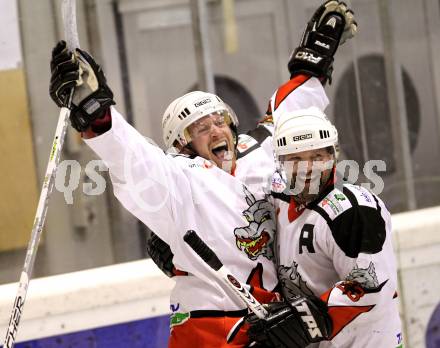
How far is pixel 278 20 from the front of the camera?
381 centimetres

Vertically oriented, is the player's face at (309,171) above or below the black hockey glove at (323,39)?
below

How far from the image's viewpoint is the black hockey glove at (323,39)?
2645 millimetres

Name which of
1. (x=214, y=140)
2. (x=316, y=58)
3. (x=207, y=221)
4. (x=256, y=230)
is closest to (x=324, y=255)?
(x=256, y=230)

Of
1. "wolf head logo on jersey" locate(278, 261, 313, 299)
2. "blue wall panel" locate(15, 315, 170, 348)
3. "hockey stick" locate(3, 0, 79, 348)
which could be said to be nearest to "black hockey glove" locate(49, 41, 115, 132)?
"hockey stick" locate(3, 0, 79, 348)

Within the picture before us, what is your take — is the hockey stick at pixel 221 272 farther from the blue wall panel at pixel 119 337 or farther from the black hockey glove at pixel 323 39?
the blue wall panel at pixel 119 337

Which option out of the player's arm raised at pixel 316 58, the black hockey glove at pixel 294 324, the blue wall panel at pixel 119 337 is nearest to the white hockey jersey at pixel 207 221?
the black hockey glove at pixel 294 324

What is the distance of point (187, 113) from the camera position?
2408 mm

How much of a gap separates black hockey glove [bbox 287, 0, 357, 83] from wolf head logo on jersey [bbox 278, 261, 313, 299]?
589 millimetres

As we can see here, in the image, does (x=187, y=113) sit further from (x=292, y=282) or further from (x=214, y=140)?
(x=292, y=282)

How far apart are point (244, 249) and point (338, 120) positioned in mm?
1623

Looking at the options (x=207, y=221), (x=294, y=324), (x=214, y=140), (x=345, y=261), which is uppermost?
(x=214, y=140)

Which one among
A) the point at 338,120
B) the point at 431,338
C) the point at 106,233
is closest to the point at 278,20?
the point at 338,120

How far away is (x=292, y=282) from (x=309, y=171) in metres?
0.27

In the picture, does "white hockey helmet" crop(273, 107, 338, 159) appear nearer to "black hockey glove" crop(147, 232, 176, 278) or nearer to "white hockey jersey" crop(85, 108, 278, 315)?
"white hockey jersey" crop(85, 108, 278, 315)
